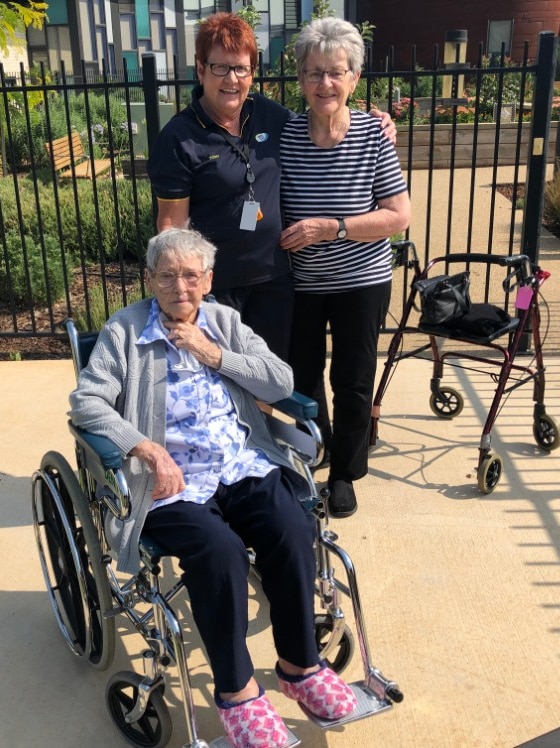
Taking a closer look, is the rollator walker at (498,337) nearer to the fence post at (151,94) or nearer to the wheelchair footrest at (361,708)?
the wheelchair footrest at (361,708)

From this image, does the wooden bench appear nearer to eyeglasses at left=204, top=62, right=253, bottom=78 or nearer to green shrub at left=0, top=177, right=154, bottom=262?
green shrub at left=0, top=177, right=154, bottom=262

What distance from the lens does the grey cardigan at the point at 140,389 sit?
2.24 meters

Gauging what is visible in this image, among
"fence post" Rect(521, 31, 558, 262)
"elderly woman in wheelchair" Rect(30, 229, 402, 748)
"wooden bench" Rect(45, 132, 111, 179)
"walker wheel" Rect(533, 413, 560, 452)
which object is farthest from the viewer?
"wooden bench" Rect(45, 132, 111, 179)

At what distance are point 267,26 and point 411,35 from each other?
4908 millimetres

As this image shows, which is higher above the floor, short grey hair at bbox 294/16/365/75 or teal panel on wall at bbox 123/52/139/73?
teal panel on wall at bbox 123/52/139/73

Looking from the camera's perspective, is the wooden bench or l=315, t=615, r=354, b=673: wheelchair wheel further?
the wooden bench

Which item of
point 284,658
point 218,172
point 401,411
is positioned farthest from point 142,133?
point 284,658

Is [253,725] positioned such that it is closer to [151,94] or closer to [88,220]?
[151,94]

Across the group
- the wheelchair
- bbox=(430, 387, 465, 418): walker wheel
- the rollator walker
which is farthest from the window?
the wheelchair

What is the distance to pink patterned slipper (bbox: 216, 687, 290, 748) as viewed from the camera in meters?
1.97

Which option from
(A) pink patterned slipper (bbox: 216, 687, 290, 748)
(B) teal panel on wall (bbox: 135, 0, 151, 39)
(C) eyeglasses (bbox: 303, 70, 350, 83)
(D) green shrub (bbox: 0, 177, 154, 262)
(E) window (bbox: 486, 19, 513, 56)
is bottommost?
(A) pink patterned slipper (bbox: 216, 687, 290, 748)

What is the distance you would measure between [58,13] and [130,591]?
2763 centimetres

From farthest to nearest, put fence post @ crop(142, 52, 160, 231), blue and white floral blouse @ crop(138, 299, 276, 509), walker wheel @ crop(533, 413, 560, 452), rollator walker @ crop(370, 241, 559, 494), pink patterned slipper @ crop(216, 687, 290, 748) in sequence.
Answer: fence post @ crop(142, 52, 160, 231) < walker wheel @ crop(533, 413, 560, 452) < rollator walker @ crop(370, 241, 559, 494) < blue and white floral blouse @ crop(138, 299, 276, 509) < pink patterned slipper @ crop(216, 687, 290, 748)

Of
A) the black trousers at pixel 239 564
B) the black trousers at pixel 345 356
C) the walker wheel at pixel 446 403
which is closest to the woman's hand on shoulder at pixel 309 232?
the black trousers at pixel 345 356
